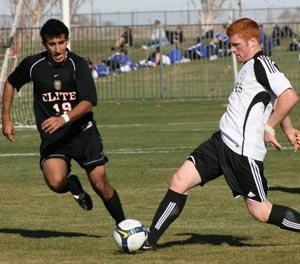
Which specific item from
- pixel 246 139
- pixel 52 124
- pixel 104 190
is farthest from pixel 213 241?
pixel 52 124

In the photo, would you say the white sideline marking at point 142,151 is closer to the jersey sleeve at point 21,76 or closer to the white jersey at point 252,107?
the jersey sleeve at point 21,76

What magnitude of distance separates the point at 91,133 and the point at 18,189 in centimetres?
434

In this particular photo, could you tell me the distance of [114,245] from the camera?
1048 cm

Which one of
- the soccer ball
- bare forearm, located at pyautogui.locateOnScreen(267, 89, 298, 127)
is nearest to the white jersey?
bare forearm, located at pyautogui.locateOnScreen(267, 89, 298, 127)

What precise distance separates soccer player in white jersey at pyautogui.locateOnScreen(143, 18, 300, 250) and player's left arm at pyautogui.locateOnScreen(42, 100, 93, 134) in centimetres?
122

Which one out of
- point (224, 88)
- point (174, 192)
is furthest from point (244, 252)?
point (224, 88)

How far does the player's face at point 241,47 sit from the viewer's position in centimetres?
966

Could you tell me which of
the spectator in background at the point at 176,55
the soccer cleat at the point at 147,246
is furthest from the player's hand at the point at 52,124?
the spectator in background at the point at 176,55

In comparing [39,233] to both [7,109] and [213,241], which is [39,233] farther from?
[213,241]

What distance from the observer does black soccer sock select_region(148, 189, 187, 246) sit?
9828 mm

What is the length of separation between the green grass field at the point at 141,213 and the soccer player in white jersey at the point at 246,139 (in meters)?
0.38

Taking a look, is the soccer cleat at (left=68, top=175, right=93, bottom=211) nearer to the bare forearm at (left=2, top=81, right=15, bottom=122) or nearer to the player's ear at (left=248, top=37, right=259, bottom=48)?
the bare forearm at (left=2, top=81, right=15, bottom=122)

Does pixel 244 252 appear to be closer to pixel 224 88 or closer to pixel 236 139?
pixel 236 139

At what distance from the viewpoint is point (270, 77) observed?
9.55m
